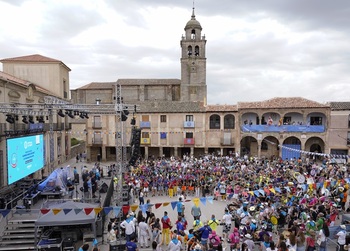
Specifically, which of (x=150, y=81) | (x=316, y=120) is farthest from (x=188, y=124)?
(x=316, y=120)

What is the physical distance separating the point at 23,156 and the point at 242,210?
47.7ft

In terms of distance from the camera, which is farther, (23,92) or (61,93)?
(61,93)

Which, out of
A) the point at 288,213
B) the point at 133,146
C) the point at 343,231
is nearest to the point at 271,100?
the point at 133,146

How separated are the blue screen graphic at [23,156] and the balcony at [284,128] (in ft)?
72.8

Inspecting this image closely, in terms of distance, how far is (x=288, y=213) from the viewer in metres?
12.6

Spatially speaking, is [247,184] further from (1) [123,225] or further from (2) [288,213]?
(1) [123,225]

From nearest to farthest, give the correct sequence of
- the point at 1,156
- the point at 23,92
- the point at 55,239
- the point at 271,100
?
the point at 55,239
the point at 1,156
the point at 23,92
the point at 271,100

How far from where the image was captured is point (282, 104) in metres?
32.4

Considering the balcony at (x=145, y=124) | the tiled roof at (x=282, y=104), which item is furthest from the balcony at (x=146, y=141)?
the tiled roof at (x=282, y=104)

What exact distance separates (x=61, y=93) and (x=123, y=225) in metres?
24.3

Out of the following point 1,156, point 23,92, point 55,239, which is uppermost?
point 23,92

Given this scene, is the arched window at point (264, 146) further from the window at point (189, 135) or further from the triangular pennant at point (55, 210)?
the triangular pennant at point (55, 210)

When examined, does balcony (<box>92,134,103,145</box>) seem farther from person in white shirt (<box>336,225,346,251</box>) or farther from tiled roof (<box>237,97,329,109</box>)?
person in white shirt (<box>336,225,346,251</box>)

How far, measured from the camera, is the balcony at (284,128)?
104ft
